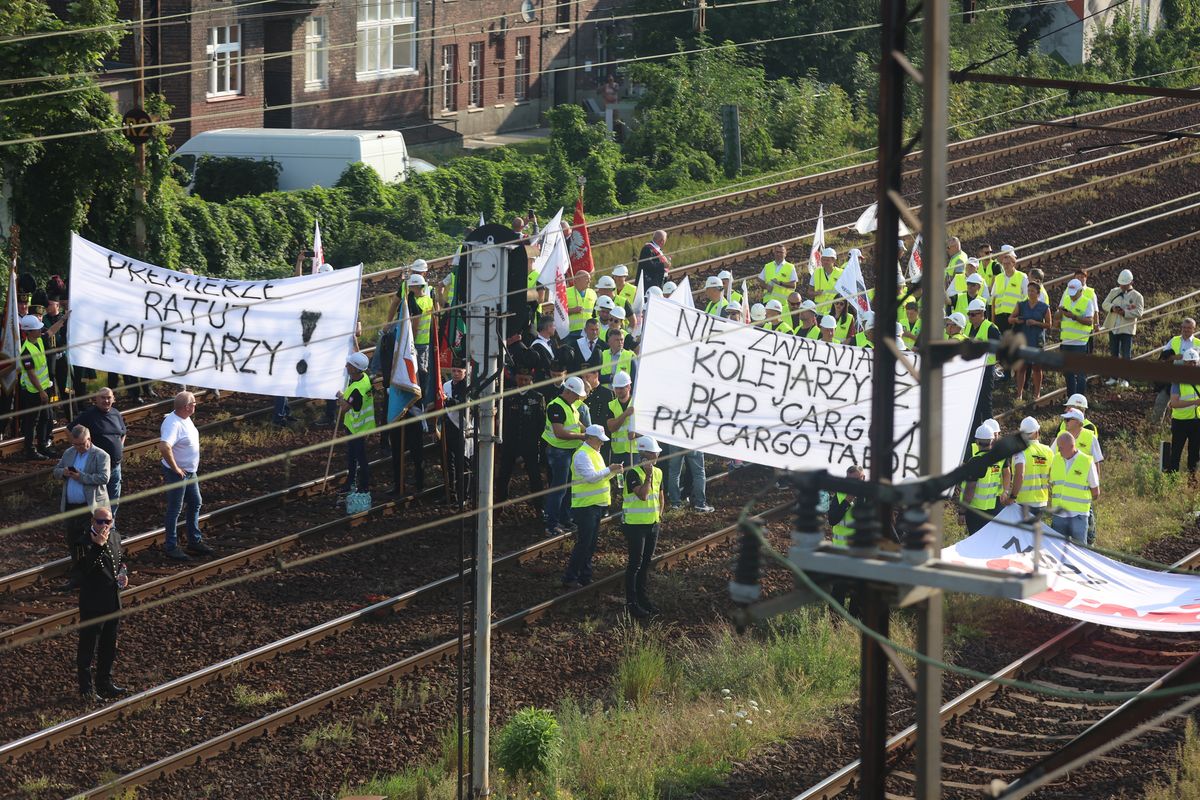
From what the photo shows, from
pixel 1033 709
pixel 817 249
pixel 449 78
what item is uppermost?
pixel 449 78

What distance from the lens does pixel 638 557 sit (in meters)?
16.8

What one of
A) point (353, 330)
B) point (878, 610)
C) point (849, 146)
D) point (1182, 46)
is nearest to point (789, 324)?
point (353, 330)

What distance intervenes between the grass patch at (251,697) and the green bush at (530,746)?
7.31 ft

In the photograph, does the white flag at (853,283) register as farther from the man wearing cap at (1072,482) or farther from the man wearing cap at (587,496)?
the man wearing cap at (587,496)

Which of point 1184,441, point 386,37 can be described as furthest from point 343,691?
point 386,37

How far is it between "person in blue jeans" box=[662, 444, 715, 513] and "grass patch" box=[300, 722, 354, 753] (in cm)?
643

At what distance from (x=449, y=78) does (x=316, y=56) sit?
4.93 meters

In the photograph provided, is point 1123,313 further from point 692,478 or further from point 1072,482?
point 692,478

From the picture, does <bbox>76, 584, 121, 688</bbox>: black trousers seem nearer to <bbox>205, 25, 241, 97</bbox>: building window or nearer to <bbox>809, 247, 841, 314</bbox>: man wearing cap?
<bbox>809, 247, 841, 314</bbox>: man wearing cap

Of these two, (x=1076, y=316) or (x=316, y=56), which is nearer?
(x=1076, y=316)

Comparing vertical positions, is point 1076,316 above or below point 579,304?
below

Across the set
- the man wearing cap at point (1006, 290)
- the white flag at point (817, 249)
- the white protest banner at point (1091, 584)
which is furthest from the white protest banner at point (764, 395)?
the white flag at point (817, 249)

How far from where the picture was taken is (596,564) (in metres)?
18.5

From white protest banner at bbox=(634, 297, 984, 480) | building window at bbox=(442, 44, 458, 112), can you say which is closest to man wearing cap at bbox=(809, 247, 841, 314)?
white protest banner at bbox=(634, 297, 984, 480)
